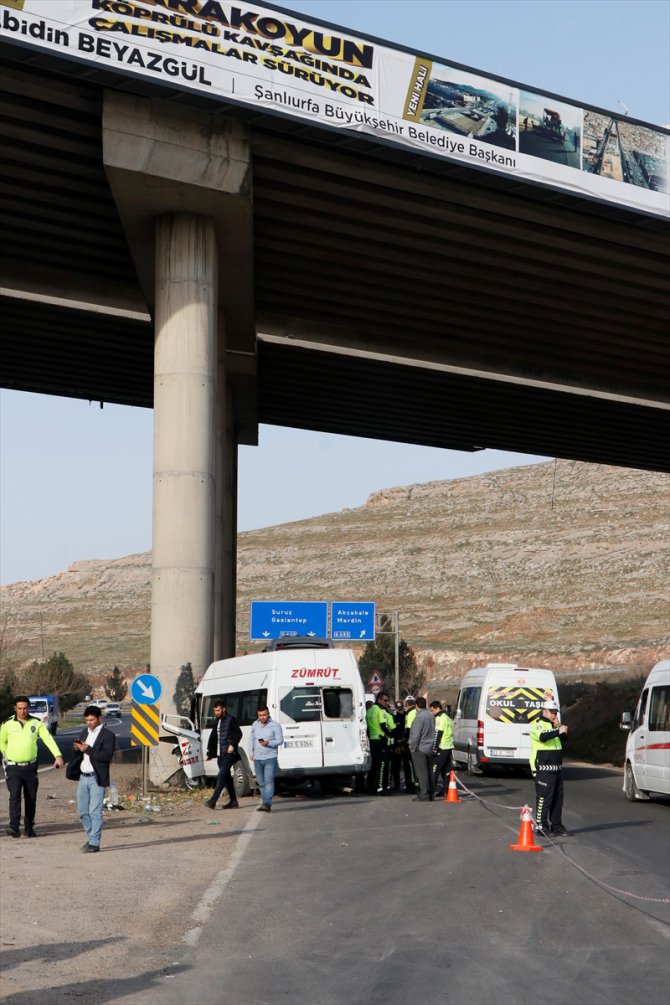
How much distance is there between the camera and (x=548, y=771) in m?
16.0

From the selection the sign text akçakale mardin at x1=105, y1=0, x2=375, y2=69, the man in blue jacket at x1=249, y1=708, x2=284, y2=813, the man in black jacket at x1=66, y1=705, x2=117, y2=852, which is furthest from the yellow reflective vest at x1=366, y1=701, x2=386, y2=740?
the sign text akçakale mardin at x1=105, y1=0, x2=375, y2=69

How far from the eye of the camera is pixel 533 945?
29.9 feet

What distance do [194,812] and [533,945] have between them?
454 inches

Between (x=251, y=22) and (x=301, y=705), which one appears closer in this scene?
(x=301, y=705)

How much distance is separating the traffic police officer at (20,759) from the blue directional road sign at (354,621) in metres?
35.6

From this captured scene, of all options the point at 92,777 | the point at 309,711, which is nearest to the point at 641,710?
the point at 309,711

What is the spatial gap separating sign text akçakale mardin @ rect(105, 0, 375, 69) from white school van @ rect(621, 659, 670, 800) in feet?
42.2

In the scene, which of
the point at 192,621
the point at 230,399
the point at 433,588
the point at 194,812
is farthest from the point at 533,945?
the point at 433,588

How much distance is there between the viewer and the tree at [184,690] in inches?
976

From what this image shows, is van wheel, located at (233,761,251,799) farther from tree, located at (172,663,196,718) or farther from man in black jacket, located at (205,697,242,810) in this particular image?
tree, located at (172,663,196,718)

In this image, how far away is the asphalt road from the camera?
7.73 metres

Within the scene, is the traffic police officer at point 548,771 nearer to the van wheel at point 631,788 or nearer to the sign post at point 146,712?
the van wheel at point 631,788

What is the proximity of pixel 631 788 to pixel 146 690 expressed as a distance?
8760 millimetres

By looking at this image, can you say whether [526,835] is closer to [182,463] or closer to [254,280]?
[182,463]
